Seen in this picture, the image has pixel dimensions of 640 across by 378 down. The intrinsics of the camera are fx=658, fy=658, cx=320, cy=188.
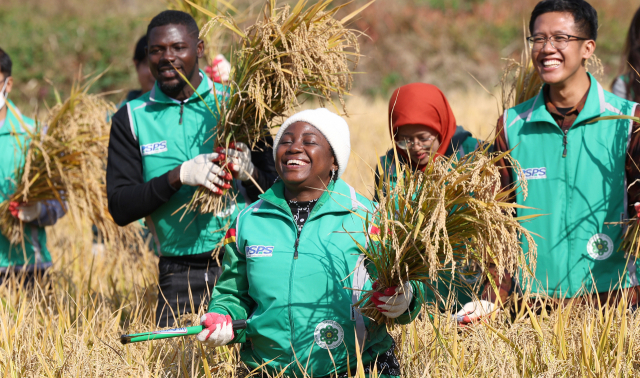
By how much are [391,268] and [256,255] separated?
49 centimetres

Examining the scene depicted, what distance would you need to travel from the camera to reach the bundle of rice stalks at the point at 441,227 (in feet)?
6.60

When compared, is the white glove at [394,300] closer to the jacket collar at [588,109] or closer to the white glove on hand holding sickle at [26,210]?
the jacket collar at [588,109]

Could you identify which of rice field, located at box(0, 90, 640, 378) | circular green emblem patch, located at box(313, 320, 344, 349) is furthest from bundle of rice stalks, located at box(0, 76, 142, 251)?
circular green emblem patch, located at box(313, 320, 344, 349)

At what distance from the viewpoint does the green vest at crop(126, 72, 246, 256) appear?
119 inches

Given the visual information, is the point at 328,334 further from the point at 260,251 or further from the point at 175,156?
the point at 175,156

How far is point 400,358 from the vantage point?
266cm

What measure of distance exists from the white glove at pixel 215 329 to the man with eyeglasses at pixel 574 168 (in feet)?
3.39

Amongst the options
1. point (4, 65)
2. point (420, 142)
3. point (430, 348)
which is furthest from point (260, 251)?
point (4, 65)

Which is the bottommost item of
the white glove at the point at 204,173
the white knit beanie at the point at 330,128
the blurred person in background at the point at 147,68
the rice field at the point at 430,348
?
the rice field at the point at 430,348

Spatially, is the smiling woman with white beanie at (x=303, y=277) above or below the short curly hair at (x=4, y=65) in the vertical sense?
below

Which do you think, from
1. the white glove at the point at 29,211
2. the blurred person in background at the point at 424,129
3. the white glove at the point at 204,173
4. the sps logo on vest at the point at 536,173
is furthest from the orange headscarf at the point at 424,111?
the white glove at the point at 29,211

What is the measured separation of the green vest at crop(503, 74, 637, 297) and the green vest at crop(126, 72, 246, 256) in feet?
4.41

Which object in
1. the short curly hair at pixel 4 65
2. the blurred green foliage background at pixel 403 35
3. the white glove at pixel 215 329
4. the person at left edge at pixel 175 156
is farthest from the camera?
the blurred green foliage background at pixel 403 35

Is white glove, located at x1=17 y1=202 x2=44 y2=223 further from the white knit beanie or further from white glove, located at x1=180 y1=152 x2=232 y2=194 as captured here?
the white knit beanie
